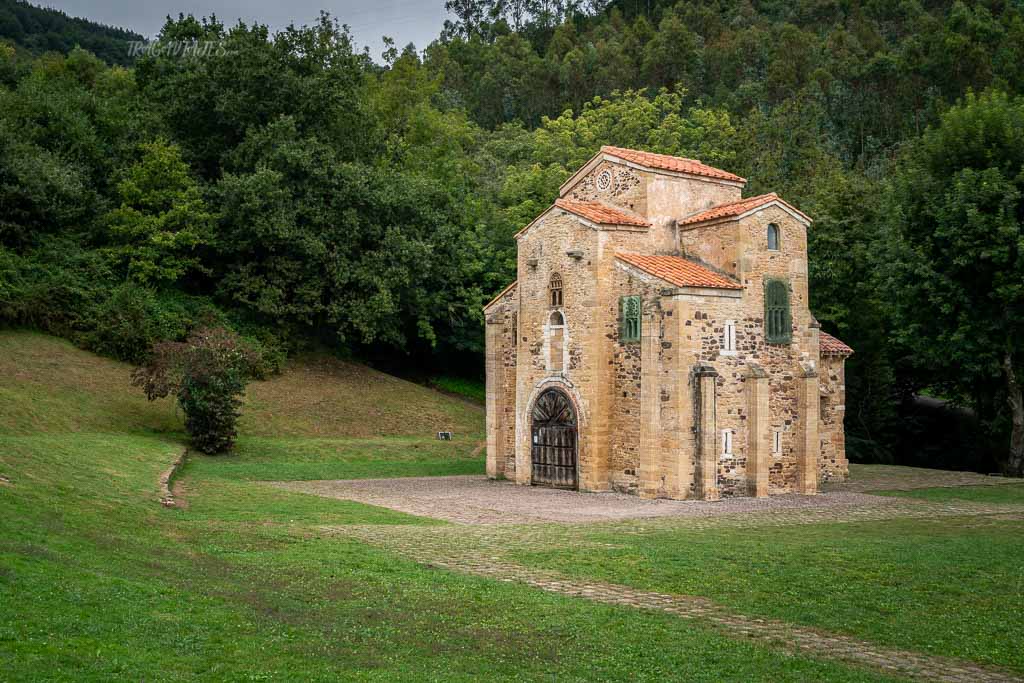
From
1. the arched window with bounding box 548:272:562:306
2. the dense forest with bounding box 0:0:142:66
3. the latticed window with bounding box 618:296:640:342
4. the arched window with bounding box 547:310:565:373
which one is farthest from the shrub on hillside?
the dense forest with bounding box 0:0:142:66

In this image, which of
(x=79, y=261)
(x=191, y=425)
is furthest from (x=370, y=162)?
(x=191, y=425)

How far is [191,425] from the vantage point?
1321 inches

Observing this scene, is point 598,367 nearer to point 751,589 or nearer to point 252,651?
point 751,589

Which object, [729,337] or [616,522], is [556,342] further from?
[616,522]

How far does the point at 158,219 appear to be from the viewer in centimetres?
4506

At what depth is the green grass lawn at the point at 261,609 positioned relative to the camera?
990cm

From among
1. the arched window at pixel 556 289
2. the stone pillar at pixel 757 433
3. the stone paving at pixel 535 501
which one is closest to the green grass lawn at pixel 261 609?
the stone paving at pixel 535 501

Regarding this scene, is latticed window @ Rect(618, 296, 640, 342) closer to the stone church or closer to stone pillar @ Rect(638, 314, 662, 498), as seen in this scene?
the stone church

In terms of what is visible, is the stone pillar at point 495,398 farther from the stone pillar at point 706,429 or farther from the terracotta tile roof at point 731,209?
the stone pillar at point 706,429

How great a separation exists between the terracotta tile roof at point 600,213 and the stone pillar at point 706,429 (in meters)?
5.14

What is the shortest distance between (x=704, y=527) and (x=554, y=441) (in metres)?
8.90

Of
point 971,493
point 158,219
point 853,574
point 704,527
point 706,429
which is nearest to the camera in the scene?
point 853,574

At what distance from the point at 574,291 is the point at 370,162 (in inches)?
1124

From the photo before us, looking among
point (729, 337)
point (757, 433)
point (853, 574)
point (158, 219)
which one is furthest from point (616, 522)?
point (158, 219)
